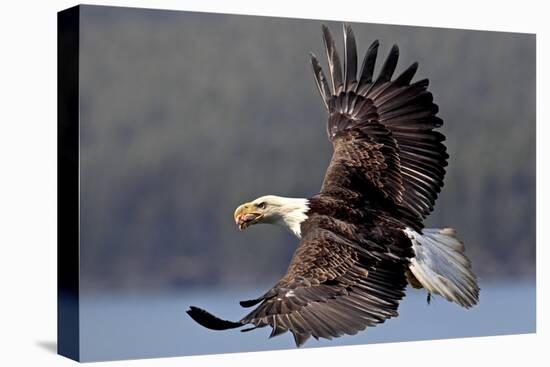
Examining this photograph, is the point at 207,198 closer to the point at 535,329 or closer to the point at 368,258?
the point at 368,258

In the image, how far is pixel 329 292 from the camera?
8.96 meters

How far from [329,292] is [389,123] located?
1.83 m

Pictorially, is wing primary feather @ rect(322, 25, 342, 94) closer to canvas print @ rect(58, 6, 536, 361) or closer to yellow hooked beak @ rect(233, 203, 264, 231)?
canvas print @ rect(58, 6, 536, 361)

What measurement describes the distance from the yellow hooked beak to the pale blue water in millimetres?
523

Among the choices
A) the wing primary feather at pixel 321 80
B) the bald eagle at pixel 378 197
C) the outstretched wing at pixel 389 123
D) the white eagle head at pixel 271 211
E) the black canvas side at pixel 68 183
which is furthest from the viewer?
the wing primary feather at pixel 321 80

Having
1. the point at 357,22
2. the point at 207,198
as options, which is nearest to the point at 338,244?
the point at 207,198

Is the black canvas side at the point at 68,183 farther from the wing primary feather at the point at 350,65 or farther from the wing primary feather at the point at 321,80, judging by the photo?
the wing primary feather at the point at 350,65

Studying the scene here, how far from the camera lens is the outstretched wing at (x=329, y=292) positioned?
852cm

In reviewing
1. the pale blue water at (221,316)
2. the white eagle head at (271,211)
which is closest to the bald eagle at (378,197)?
the white eagle head at (271,211)

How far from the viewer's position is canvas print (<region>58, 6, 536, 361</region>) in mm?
9461

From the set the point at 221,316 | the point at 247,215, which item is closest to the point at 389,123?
the point at 247,215

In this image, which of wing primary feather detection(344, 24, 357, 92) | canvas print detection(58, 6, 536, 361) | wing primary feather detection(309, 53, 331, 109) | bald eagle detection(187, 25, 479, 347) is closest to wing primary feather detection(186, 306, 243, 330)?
canvas print detection(58, 6, 536, 361)

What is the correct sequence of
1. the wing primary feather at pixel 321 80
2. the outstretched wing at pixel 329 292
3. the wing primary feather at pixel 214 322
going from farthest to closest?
the wing primary feather at pixel 321 80, the outstretched wing at pixel 329 292, the wing primary feather at pixel 214 322

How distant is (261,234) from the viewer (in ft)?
33.0
